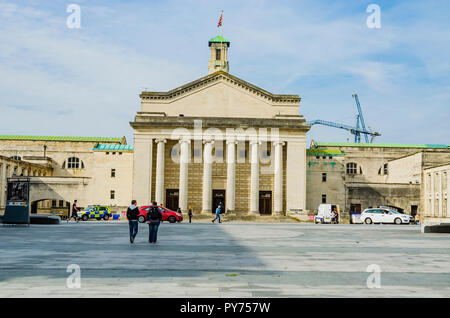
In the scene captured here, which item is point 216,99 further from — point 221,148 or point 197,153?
point 197,153

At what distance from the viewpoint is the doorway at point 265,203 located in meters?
59.8

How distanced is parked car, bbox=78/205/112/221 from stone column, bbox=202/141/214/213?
10.6 metres

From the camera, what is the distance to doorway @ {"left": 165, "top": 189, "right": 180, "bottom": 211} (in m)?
59.2

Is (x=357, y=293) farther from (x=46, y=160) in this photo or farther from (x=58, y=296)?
(x=46, y=160)

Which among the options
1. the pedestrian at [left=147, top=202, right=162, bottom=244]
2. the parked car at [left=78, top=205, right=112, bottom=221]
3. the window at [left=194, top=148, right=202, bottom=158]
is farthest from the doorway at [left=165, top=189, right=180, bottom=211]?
the pedestrian at [left=147, top=202, right=162, bottom=244]

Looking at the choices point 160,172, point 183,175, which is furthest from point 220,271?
point 160,172

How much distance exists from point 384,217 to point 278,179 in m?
13.6

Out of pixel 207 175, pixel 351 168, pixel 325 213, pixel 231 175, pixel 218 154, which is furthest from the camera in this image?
pixel 351 168

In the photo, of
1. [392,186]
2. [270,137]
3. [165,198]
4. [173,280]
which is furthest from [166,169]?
[173,280]

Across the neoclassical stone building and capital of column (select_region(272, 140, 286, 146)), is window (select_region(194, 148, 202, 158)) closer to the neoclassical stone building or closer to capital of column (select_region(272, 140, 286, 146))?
the neoclassical stone building

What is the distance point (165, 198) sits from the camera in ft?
194

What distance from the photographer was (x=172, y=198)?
59.3 m

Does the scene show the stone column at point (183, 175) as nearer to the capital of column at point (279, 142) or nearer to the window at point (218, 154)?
the window at point (218, 154)

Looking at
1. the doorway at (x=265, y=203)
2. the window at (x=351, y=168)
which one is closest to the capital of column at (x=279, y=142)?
the doorway at (x=265, y=203)
